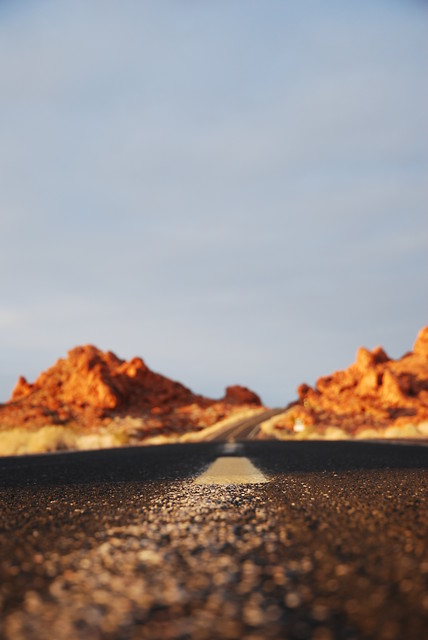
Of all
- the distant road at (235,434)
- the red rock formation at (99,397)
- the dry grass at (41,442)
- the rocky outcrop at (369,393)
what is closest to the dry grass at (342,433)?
the distant road at (235,434)

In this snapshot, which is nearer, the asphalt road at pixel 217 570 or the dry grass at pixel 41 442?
the asphalt road at pixel 217 570

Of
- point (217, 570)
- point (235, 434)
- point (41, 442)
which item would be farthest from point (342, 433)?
point (217, 570)

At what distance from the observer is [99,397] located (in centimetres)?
8300

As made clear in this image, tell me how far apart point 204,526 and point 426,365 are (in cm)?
8884

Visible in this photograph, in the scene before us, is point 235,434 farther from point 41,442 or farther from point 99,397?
point 99,397

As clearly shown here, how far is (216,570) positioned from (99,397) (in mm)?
83921

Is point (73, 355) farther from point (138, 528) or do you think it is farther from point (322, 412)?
point (138, 528)

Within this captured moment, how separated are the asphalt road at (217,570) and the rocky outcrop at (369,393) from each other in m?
47.8

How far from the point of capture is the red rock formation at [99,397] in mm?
77500

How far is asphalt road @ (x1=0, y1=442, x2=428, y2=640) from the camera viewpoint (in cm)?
120

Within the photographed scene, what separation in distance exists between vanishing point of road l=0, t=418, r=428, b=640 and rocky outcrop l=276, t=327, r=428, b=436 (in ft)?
157

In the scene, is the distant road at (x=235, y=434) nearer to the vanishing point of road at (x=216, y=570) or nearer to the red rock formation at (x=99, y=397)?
the red rock formation at (x=99, y=397)

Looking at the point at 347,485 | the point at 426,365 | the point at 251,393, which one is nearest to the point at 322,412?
the point at 426,365

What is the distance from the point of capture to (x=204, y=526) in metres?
2.36
